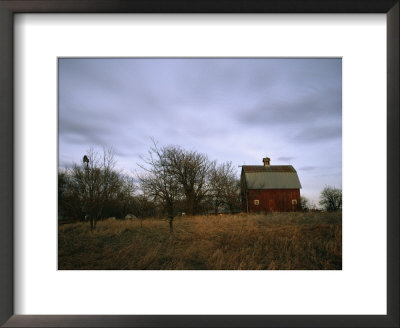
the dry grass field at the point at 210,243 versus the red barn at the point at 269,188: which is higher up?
the red barn at the point at 269,188

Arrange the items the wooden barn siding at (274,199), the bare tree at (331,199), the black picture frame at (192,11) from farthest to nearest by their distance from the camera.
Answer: the wooden barn siding at (274,199), the bare tree at (331,199), the black picture frame at (192,11)

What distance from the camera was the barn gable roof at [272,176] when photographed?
1851mm

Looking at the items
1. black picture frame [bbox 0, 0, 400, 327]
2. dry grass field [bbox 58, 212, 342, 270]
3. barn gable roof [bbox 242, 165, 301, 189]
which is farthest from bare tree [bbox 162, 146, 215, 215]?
black picture frame [bbox 0, 0, 400, 327]

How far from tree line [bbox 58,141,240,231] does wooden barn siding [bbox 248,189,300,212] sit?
16 centimetres

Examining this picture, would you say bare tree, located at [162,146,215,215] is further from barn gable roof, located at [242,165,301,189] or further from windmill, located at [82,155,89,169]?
windmill, located at [82,155,89,169]

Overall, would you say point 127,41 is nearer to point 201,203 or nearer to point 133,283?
point 201,203

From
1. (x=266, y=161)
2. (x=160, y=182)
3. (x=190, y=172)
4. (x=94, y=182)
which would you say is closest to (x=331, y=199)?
(x=266, y=161)

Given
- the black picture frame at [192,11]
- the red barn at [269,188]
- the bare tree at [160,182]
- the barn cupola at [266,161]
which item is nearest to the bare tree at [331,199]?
the red barn at [269,188]

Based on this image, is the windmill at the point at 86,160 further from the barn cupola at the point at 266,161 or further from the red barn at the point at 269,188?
the barn cupola at the point at 266,161

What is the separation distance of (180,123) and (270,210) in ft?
3.83

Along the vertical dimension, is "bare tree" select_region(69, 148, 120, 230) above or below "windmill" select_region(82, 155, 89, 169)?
below

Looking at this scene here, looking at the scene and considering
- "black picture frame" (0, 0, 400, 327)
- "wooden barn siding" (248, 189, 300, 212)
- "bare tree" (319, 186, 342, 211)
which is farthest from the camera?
"wooden barn siding" (248, 189, 300, 212)

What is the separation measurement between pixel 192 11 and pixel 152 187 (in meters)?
1.54

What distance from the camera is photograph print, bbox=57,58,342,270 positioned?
184 cm
